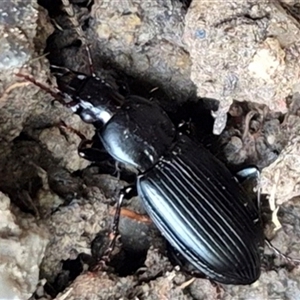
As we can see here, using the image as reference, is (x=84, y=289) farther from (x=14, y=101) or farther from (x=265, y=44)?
(x=265, y=44)

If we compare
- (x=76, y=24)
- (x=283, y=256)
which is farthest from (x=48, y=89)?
(x=283, y=256)

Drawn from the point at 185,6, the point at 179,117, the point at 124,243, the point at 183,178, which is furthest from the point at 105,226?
the point at 185,6

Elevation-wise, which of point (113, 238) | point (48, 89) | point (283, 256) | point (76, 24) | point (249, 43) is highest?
point (249, 43)

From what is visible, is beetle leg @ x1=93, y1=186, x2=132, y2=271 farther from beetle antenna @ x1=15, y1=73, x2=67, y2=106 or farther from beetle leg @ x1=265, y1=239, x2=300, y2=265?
beetle leg @ x1=265, y1=239, x2=300, y2=265

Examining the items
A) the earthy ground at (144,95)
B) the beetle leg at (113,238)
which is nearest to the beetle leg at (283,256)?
the earthy ground at (144,95)

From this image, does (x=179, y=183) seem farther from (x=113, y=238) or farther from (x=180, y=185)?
(x=113, y=238)

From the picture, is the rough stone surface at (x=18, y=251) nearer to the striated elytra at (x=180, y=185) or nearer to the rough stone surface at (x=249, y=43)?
the striated elytra at (x=180, y=185)
